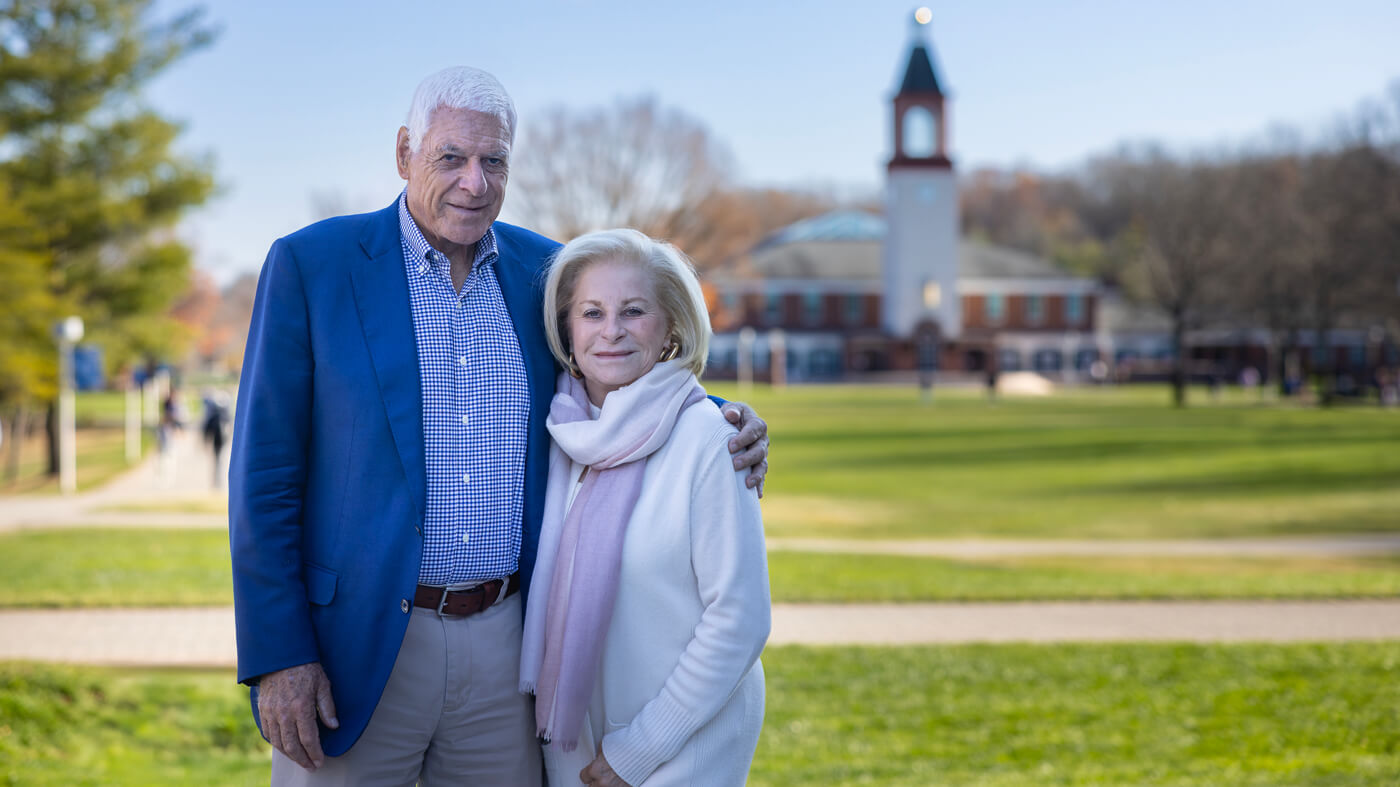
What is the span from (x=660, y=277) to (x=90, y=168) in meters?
31.0

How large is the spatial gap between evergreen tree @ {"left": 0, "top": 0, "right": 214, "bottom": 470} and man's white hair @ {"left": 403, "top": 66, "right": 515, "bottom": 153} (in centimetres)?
2489

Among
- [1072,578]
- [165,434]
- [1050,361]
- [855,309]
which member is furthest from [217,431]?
[1050,361]

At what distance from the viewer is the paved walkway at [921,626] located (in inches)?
348

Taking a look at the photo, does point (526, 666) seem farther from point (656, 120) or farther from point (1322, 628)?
point (656, 120)

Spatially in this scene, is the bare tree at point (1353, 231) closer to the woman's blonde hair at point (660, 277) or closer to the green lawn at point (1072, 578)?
the green lawn at point (1072, 578)

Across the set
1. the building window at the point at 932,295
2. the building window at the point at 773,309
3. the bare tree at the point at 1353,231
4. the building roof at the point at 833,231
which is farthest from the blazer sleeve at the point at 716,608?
the building roof at the point at 833,231

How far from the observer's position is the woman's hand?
2682 millimetres

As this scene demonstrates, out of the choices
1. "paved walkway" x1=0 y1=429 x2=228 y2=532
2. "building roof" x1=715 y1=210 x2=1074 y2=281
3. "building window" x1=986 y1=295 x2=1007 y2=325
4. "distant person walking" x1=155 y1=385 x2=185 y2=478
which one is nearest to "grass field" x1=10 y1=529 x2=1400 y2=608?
"paved walkway" x1=0 y1=429 x2=228 y2=532

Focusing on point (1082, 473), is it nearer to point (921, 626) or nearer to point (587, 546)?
point (921, 626)

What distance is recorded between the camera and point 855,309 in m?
72.8

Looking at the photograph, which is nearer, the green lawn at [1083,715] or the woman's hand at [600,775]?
the woman's hand at [600,775]

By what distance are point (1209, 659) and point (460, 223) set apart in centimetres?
741

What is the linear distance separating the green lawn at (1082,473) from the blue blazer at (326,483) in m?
14.9

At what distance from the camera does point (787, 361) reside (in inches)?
2835
